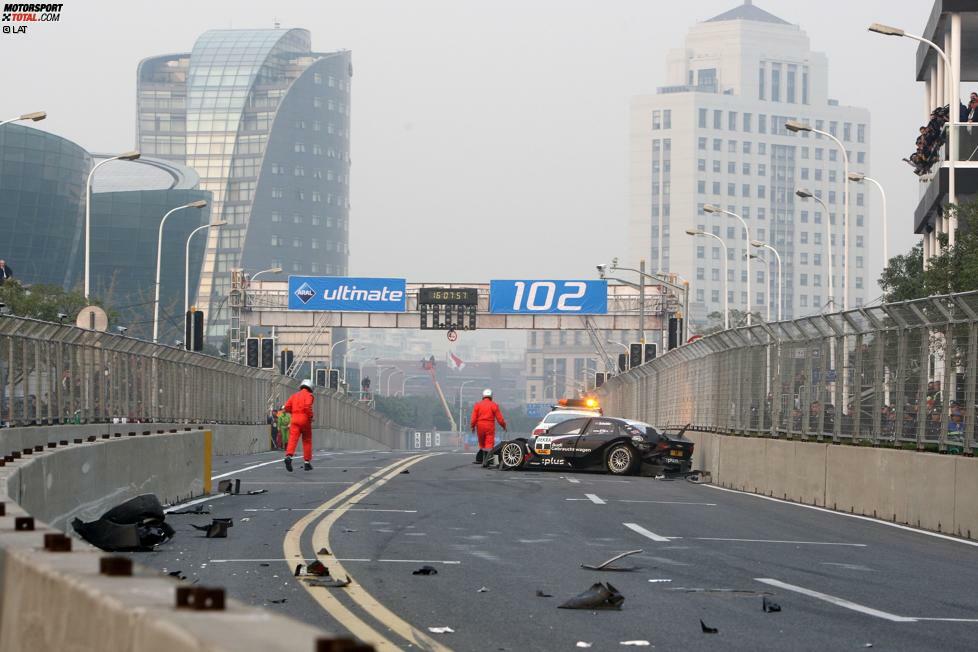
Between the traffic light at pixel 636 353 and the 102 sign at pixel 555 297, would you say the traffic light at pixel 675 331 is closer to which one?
the traffic light at pixel 636 353

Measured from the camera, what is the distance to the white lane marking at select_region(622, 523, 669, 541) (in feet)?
47.4

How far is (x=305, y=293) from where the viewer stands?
68.1 meters

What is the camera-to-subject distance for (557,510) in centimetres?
1806

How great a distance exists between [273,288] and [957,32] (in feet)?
109

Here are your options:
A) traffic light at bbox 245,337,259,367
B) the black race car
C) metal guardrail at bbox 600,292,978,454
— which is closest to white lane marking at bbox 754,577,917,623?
metal guardrail at bbox 600,292,978,454

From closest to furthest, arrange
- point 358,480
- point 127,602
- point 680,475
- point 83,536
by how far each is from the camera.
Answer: point 127,602 → point 83,536 → point 358,480 → point 680,475

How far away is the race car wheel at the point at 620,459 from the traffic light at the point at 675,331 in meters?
33.3

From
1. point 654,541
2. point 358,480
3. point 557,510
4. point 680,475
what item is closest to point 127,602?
point 654,541

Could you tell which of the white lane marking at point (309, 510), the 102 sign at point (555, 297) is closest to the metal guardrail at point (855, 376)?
the white lane marking at point (309, 510)

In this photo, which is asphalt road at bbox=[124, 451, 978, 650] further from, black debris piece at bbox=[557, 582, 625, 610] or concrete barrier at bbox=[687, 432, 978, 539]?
concrete barrier at bbox=[687, 432, 978, 539]

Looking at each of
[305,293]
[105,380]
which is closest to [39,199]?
[305,293]

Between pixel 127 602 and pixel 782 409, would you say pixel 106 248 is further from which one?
pixel 127 602

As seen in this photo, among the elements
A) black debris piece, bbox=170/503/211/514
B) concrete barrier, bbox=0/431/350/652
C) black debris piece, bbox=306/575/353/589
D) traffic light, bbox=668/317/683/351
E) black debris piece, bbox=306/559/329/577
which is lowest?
black debris piece, bbox=170/503/211/514

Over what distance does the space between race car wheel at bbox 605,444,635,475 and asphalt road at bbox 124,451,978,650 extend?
8.30 meters
